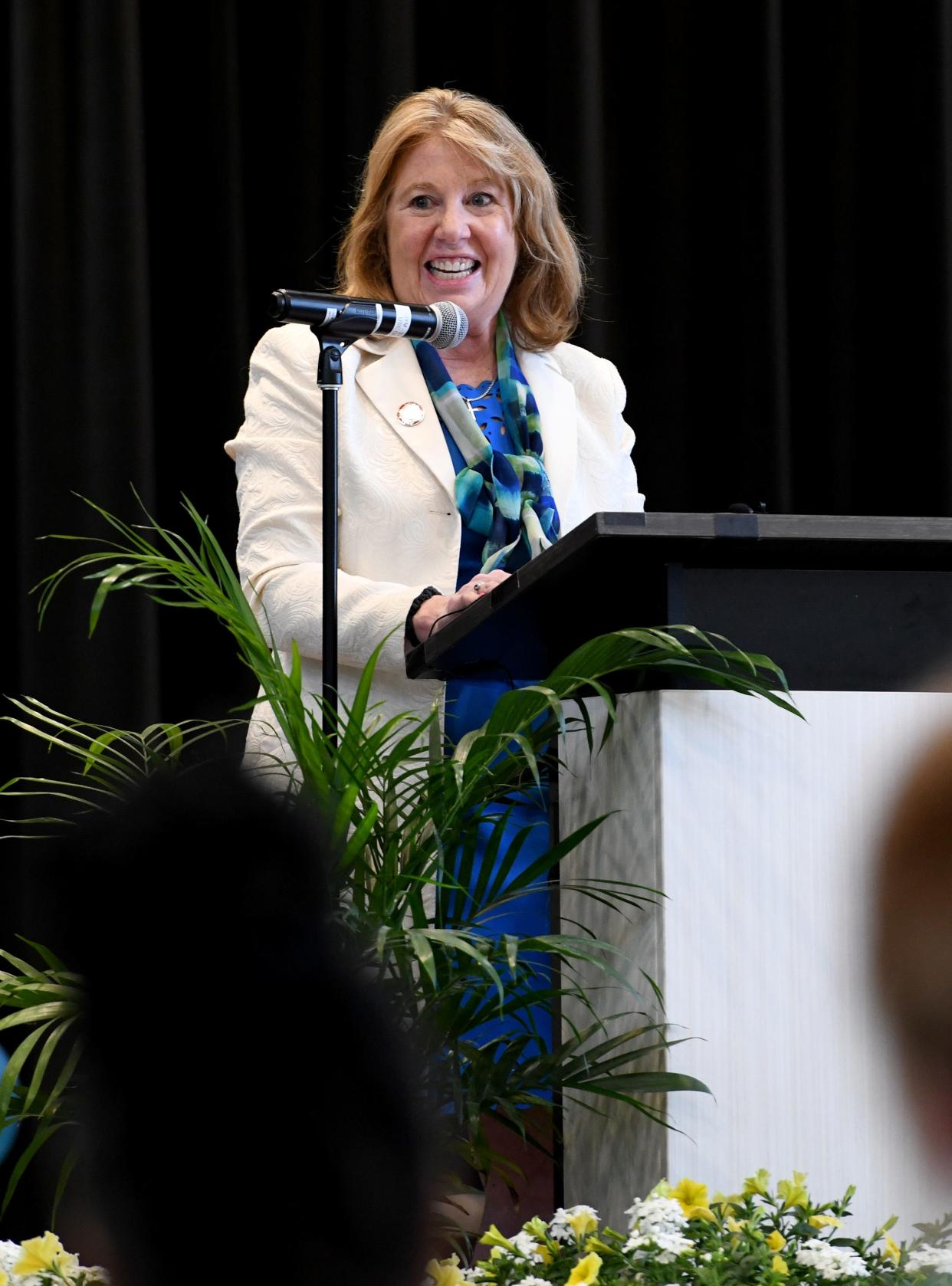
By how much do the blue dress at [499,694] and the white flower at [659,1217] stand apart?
308mm

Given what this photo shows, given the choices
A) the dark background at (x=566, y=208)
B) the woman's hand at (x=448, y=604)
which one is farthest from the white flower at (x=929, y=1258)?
the dark background at (x=566, y=208)

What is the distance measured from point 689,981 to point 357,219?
4.74ft

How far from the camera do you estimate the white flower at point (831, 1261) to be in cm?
82

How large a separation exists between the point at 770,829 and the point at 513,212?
4.28ft

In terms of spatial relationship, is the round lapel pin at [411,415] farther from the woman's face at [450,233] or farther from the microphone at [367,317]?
the microphone at [367,317]

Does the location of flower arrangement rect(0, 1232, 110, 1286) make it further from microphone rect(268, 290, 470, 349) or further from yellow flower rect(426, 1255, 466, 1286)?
→ microphone rect(268, 290, 470, 349)

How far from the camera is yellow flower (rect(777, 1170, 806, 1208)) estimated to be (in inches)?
36.3

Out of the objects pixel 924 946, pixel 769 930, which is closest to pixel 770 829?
pixel 769 930

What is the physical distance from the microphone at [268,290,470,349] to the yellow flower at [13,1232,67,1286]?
3.05ft

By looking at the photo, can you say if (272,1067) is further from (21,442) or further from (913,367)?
(913,367)

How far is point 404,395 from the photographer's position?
206 centimetres

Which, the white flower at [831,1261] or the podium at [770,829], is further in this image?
the podium at [770,829]

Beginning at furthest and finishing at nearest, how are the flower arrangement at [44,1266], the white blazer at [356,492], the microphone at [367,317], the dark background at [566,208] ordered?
the dark background at [566,208] → the white blazer at [356,492] → the microphone at [367,317] → the flower arrangement at [44,1266]

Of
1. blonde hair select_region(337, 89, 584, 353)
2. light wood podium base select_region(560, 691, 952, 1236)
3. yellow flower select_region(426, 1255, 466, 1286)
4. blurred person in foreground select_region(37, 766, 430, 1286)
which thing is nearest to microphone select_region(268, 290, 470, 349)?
blonde hair select_region(337, 89, 584, 353)
